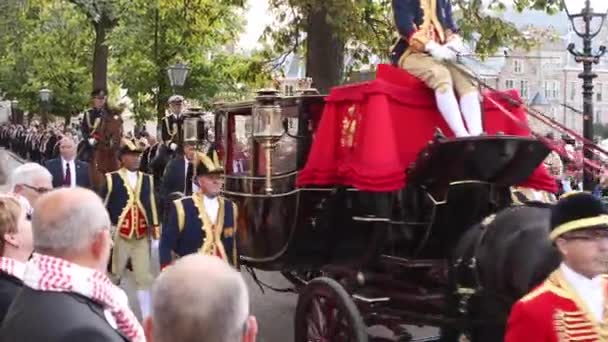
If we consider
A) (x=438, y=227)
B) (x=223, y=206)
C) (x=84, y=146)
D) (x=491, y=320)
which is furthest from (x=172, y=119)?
(x=491, y=320)

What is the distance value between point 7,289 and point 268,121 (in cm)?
404

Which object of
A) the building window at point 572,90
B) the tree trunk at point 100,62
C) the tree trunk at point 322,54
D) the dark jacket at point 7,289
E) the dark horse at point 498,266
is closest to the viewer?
the dark jacket at point 7,289

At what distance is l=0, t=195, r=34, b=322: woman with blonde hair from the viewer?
12.1 ft

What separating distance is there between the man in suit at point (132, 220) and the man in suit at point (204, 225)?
151cm

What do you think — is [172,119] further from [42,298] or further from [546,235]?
[42,298]

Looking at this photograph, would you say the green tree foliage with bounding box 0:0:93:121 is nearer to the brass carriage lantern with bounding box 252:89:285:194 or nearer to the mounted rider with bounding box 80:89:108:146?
the mounted rider with bounding box 80:89:108:146

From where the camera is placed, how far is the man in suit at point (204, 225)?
727 cm

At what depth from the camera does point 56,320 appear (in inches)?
113

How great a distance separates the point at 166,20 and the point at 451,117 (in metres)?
20.9

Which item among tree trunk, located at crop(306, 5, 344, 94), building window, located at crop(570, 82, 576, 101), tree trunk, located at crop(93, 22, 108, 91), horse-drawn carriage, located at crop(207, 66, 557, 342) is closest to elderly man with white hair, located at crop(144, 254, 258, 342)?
horse-drawn carriage, located at crop(207, 66, 557, 342)

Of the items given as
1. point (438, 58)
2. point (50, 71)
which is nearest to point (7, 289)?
point (438, 58)

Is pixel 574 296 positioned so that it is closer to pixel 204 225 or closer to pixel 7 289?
pixel 7 289

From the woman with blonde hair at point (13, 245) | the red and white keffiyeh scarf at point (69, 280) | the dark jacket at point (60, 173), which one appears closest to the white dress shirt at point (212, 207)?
the dark jacket at point (60, 173)

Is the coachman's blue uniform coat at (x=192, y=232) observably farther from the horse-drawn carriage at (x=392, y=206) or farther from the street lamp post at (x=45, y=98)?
the street lamp post at (x=45, y=98)
